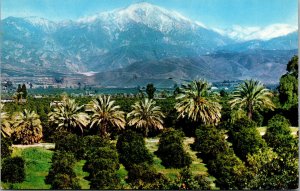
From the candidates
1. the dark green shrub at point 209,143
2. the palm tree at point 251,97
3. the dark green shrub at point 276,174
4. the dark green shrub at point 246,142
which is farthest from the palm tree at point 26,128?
the dark green shrub at point 276,174

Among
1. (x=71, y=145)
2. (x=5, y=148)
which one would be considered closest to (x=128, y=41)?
(x=71, y=145)

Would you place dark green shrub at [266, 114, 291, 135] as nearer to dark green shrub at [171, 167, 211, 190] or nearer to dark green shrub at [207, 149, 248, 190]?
dark green shrub at [207, 149, 248, 190]

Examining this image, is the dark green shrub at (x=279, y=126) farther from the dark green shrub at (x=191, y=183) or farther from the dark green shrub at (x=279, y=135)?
the dark green shrub at (x=191, y=183)

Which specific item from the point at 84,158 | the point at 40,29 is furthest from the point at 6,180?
the point at 40,29

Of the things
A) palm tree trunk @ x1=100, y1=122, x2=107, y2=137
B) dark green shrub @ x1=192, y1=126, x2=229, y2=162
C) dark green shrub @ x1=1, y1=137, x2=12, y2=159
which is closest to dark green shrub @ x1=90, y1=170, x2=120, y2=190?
dark green shrub @ x1=1, y1=137, x2=12, y2=159

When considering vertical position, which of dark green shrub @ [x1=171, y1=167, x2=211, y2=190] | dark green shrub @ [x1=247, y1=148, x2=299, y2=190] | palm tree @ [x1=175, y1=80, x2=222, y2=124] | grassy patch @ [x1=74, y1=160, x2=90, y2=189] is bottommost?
grassy patch @ [x1=74, y1=160, x2=90, y2=189]
